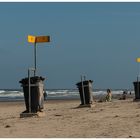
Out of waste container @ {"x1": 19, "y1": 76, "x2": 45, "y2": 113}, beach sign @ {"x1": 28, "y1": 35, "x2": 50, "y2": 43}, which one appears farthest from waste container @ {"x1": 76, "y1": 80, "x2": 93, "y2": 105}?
waste container @ {"x1": 19, "y1": 76, "x2": 45, "y2": 113}

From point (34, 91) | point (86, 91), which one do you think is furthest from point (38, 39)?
point (86, 91)

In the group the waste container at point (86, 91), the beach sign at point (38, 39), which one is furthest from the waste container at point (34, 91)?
the waste container at point (86, 91)

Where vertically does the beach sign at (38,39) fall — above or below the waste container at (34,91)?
above

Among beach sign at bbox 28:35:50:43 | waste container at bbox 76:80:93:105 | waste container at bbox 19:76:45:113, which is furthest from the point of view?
waste container at bbox 76:80:93:105

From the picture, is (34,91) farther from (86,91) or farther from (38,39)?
(86,91)

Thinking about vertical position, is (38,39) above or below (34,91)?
above

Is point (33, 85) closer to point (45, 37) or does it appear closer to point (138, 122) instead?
point (45, 37)

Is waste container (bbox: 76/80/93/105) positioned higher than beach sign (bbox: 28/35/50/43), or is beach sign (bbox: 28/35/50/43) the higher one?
beach sign (bbox: 28/35/50/43)

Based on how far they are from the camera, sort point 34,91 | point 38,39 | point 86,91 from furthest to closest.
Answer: point 86,91 → point 38,39 → point 34,91

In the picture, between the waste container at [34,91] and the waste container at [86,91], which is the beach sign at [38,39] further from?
the waste container at [86,91]

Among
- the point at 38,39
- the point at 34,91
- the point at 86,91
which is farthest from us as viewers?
the point at 86,91

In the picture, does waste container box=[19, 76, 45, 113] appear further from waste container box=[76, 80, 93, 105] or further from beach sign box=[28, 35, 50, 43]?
waste container box=[76, 80, 93, 105]

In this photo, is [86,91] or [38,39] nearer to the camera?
[38,39]

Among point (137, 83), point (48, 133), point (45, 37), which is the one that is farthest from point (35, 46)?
point (137, 83)
